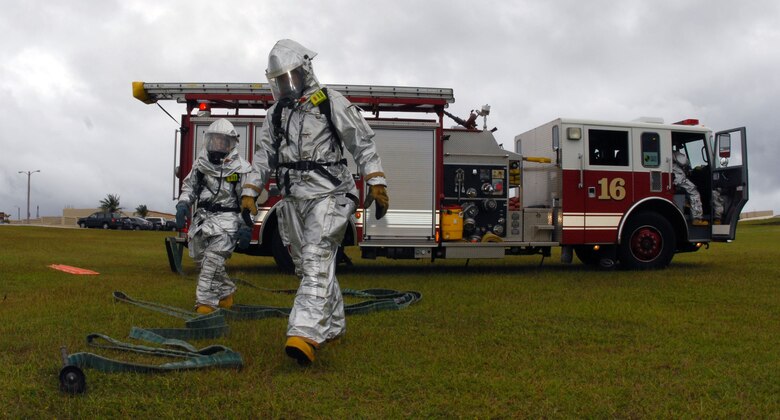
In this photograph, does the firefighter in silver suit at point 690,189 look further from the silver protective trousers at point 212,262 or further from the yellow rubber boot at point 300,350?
the yellow rubber boot at point 300,350

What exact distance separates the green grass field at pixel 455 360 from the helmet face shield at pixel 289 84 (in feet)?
5.74

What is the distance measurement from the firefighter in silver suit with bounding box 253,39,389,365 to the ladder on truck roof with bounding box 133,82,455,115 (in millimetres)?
5077

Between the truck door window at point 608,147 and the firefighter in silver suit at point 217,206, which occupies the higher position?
the truck door window at point 608,147

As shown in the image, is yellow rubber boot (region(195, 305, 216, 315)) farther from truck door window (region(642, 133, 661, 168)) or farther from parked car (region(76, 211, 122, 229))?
parked car (region(76, 211, 122, 229))

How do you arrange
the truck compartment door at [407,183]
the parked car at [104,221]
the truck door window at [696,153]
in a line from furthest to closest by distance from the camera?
the parked car at [104,221]
the truck door window at [696,153]
the truck compartment door at [407,183]

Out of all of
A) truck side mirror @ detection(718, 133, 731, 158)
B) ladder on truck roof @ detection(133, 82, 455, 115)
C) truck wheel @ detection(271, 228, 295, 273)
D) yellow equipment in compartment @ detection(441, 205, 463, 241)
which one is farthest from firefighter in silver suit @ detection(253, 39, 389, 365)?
truck side mirror @ detection(718, 133, 731, 158)

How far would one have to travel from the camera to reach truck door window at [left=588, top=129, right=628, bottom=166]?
34.8ft

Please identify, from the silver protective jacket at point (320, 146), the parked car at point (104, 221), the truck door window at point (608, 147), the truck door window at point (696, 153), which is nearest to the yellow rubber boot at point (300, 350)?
the silver protective jacket at point (320, 146)

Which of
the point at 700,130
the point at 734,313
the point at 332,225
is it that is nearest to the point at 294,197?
the point at 332,225

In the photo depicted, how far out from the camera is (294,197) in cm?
442

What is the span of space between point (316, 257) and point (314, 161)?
2.23 feet

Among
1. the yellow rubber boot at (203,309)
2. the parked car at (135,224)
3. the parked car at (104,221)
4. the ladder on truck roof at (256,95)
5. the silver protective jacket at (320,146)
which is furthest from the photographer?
the parked car at (135,224)

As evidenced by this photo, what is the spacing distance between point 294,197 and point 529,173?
23.9ft

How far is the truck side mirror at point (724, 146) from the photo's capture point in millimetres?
10562
